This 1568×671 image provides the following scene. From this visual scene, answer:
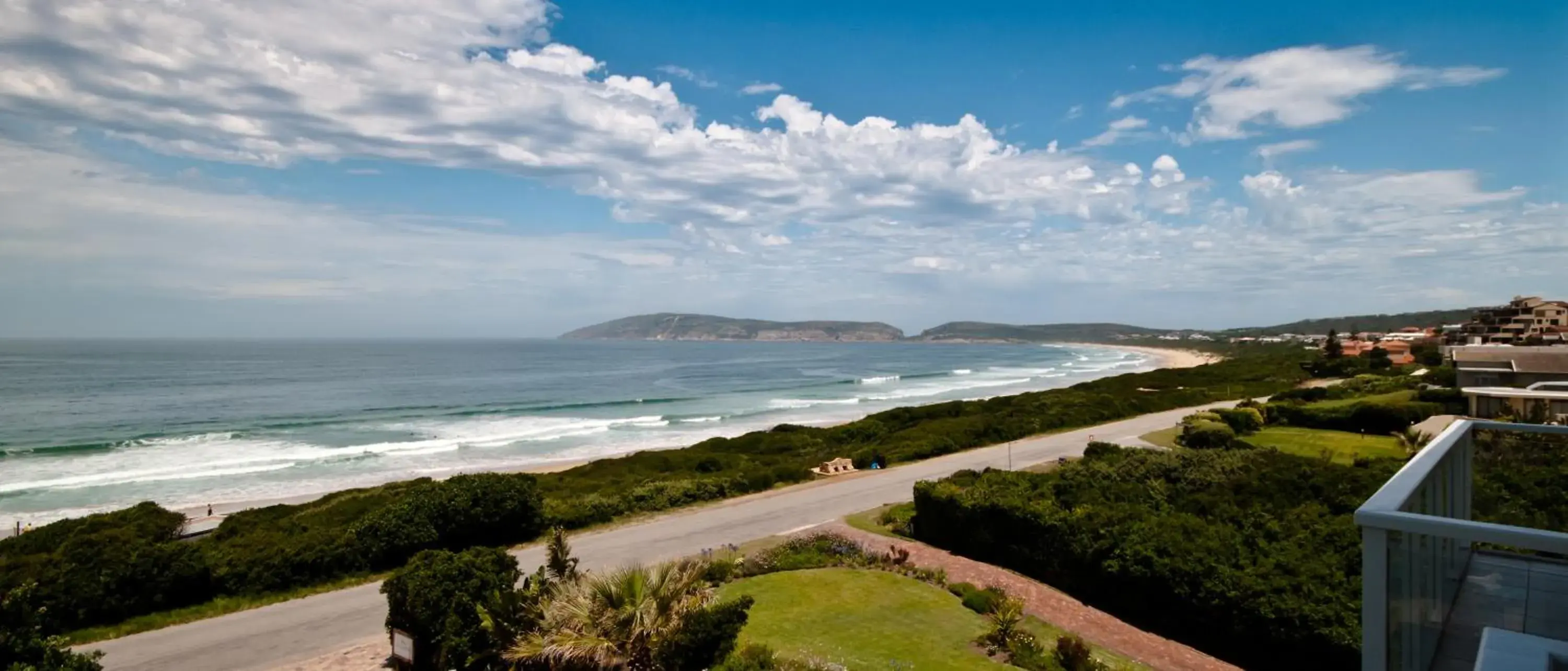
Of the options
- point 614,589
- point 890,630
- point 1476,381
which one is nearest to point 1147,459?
point 890,630

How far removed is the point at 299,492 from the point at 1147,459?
31.1m

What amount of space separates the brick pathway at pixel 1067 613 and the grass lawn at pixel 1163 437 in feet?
51.7

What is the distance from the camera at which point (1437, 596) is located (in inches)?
145

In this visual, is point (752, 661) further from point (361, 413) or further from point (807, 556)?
point (361, 413)

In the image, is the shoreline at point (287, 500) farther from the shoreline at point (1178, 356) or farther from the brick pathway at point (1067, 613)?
the shoreline at point (1178, 356)

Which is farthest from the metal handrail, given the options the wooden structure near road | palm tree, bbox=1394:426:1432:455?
the wooden structure near road

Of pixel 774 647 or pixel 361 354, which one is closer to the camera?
pixel 774 647

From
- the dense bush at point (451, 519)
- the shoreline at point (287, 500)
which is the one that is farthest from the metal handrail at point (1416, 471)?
the shoreline at point (287, 500)

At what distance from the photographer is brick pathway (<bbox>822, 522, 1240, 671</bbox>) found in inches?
451

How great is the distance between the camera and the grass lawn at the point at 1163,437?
98.1 ft

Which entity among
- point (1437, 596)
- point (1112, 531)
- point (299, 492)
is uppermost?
point (1437, 596)

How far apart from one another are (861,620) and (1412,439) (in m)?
18.8

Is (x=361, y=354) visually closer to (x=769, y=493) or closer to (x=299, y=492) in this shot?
(x=299, y=492)

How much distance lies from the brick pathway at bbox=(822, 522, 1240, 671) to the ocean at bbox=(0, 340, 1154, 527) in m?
26.1
